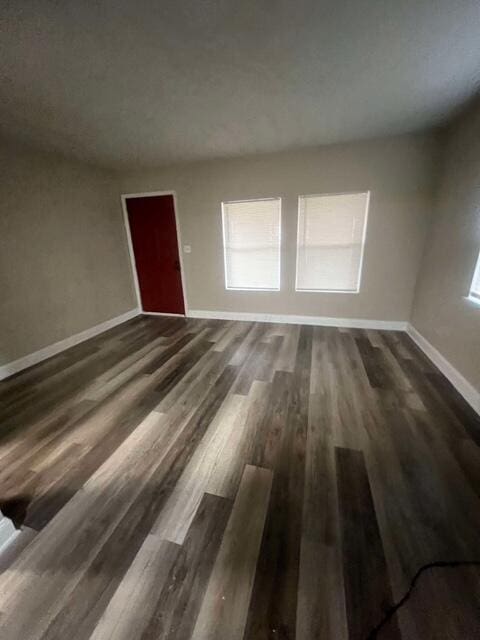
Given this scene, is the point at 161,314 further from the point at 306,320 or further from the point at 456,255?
the point at 456,255

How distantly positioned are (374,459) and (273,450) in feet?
2.19

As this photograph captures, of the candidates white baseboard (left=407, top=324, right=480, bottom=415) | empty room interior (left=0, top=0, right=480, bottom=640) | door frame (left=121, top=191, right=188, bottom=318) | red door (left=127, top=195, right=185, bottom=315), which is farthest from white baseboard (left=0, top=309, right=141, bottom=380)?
white baseboard (left=407, top=324, right=480, bottom=415)

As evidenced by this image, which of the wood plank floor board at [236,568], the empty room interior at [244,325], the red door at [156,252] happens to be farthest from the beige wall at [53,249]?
the wood plank floor board at [236,568]

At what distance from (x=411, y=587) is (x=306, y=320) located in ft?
10.5

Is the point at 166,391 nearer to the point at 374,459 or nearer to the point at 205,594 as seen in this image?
the point at 205,594

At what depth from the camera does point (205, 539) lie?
1.17 meters

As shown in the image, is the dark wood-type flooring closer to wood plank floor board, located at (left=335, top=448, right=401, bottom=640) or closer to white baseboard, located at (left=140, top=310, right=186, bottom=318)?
wood plank floor board, located at (left=335, top=448, right=401, bottom=640)

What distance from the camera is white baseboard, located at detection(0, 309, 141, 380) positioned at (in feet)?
9.18

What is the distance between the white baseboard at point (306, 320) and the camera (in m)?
3.64

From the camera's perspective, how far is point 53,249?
3246mm

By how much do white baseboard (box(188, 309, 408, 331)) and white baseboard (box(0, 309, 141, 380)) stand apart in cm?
137

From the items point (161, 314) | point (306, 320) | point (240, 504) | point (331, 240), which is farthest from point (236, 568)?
point (161, 314)

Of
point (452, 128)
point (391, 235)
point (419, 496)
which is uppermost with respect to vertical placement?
point (452, 128)

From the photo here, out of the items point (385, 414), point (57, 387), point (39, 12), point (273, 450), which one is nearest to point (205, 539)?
point (273, 450)
